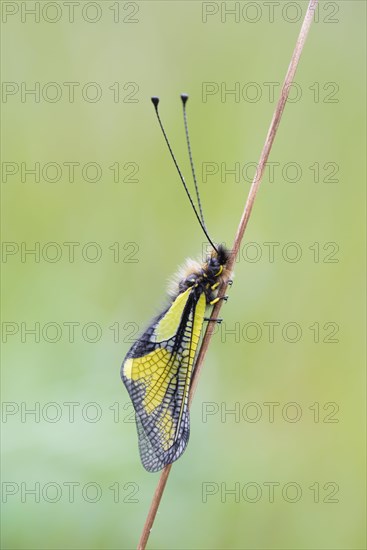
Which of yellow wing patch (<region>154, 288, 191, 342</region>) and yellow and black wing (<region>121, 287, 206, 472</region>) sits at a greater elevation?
yellow wing patch (<region>154, 288, 191, 342</region>)

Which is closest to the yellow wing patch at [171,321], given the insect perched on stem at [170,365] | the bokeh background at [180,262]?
the insect perched on stem at [170,365]

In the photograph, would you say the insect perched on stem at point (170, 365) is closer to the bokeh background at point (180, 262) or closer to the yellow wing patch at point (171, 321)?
the yellow wing patch at point (171, 321)

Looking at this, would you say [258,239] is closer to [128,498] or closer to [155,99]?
[128,498]

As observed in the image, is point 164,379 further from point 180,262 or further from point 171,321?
point 180,262

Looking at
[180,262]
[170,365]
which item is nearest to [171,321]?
[170,365]

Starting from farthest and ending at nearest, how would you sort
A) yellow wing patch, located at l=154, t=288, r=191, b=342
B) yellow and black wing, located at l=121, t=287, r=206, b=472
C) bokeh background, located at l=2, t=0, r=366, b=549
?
1. bokeh background, located at l=2, t=0, r=366, b=549
2. yellow wing patch, located at l=154, t=288, r=191, b=342
3. yellow and black wing, located at l=121, t=287, r=206, b=472

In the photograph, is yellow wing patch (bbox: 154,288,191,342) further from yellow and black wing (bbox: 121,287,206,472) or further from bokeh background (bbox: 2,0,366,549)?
bokeh background (bbox: 2,0,366,549)

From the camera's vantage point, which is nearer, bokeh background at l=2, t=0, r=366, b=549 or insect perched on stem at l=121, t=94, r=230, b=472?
insect perched on stem at l=121, t=94, r=230, b=472

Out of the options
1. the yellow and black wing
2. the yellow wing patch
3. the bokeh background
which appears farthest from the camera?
the bokeh background

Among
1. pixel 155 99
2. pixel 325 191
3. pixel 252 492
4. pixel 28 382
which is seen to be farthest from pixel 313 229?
pixel 155 99

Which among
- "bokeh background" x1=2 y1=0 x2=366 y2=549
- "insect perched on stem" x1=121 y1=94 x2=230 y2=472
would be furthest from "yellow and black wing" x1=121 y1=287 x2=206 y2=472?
"bokeh background" x1=2 y1=0 x2=366 y2=549
